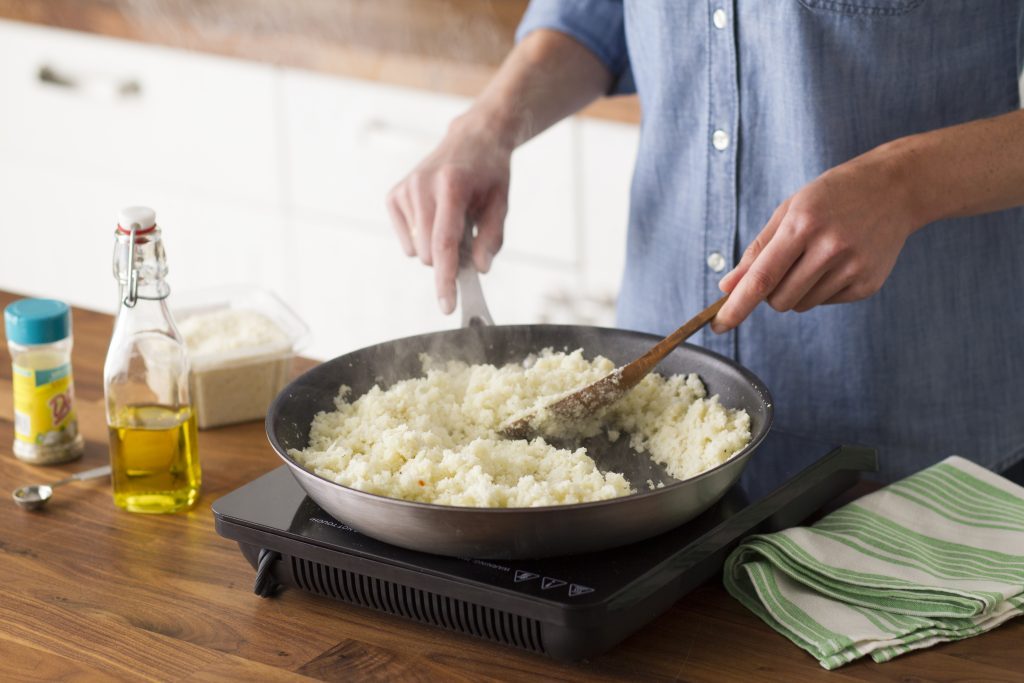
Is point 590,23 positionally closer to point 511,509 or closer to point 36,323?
point 36,323

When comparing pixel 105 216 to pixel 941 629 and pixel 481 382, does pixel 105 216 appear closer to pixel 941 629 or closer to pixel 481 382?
pixel 481 382

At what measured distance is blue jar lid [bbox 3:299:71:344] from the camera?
4.04ft

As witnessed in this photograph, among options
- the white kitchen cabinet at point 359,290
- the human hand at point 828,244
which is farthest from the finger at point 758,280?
the white kitchen cabinet at point 359,290

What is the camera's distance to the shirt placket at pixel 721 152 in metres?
1.39

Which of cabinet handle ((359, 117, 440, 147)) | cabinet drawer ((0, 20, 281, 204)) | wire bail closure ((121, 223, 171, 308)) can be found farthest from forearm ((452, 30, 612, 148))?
cabinet drawer ((0, 20, 281, 204))

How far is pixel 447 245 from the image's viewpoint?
1.34 meters

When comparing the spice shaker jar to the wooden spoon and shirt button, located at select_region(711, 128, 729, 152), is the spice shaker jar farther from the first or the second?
shirt button, located at select_region(711, 128, 729, 152)

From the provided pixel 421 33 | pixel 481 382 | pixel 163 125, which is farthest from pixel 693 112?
pixel 163 125

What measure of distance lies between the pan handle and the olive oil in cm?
30

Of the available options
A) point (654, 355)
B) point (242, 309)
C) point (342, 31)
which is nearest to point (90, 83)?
point (342, 31)

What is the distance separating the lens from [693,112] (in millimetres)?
1468

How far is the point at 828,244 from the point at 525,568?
1.27ft

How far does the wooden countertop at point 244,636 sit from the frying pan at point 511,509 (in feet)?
0.27

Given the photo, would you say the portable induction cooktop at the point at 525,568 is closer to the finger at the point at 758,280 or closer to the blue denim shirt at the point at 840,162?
the finger at the point at 758,280
